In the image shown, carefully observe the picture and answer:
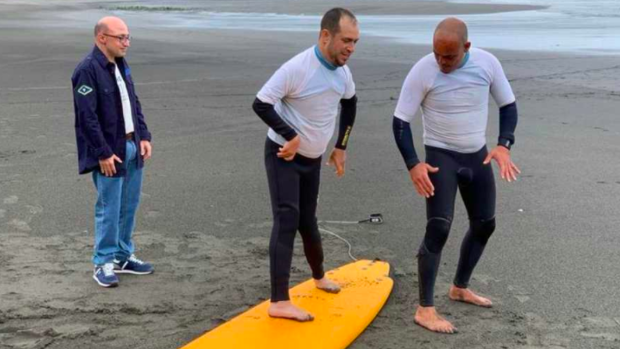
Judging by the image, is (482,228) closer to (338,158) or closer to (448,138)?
(448,138)

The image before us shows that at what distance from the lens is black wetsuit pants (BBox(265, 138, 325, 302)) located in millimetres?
4316

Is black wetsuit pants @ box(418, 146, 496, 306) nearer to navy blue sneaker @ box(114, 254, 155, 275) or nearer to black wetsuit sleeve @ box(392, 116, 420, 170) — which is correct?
black wetsuit sleeve @ box(392, 116, 420, 170)

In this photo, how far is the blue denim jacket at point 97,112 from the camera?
15.5ft

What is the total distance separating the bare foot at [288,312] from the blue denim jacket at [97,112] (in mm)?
1411

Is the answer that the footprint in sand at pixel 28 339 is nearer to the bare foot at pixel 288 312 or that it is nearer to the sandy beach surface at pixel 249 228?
the sandy beach surface at pixel 249 228

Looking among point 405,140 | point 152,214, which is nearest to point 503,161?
point 405,140

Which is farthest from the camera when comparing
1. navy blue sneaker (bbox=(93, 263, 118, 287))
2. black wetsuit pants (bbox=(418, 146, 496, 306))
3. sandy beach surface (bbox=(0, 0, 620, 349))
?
navy blue sneaker (bbox=(93, 263, 118, 287))

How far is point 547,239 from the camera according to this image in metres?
6.03

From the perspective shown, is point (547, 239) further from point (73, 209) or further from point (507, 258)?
point (73, 209)

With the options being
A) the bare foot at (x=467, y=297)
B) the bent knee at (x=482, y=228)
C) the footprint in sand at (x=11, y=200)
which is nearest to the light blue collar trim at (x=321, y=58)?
the bent knee at (x=482, y=228)

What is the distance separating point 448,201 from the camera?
14.4 ft

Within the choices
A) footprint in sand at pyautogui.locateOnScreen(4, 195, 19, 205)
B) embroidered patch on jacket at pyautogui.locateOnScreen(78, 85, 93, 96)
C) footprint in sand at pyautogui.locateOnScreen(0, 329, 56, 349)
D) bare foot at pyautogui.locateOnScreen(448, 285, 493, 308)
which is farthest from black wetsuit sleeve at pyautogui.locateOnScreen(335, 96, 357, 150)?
footprint in sand at pyautogui.locateOnScreen(4, 195, 19, 205)

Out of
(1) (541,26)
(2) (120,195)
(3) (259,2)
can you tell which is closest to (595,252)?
(2) (120,195)

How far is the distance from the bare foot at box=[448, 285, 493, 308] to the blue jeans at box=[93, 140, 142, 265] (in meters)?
2.27
